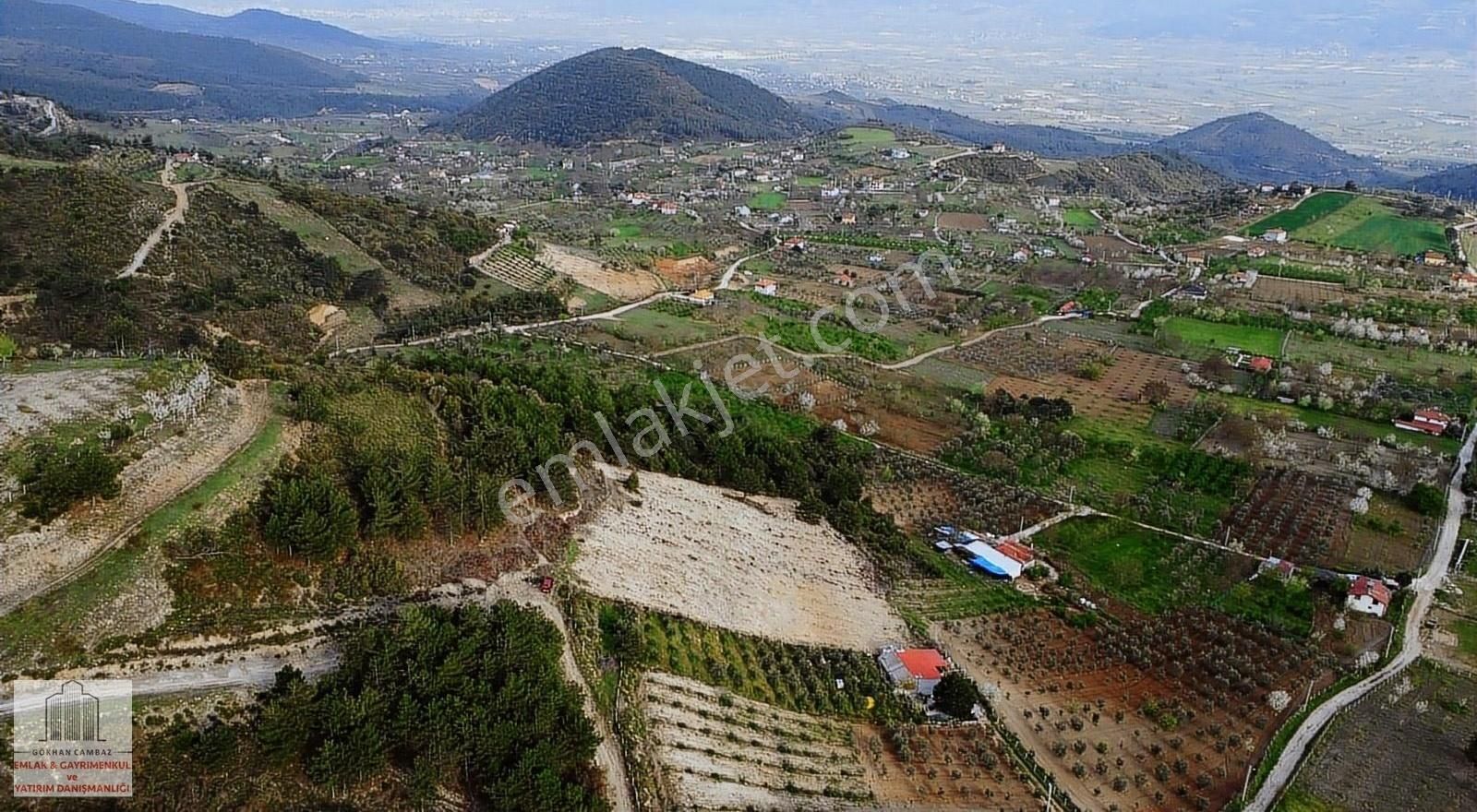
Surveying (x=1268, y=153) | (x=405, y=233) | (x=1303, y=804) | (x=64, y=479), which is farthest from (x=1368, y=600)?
(x=1268, y=153)

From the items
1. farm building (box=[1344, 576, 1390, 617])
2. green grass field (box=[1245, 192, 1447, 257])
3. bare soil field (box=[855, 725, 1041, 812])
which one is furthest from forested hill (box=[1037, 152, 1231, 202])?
bare soil field (box=[855, 725, 1041, 812])

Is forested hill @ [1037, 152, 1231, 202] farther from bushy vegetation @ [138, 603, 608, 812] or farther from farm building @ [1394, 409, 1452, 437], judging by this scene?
bushy vegetation @ [138, 603, 608, 812]

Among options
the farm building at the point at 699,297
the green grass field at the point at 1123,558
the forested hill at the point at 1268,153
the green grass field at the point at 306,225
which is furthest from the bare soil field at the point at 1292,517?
the forested hill at the point at 1268,153

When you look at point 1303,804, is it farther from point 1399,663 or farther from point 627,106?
point 627,106

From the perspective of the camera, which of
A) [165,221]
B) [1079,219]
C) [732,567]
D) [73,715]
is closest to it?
[73,715]

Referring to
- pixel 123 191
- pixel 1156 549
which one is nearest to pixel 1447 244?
pixel 1156 549

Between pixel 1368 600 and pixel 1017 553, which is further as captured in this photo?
pixel 1017 553

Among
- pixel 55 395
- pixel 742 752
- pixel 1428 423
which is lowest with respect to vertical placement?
pixel 742 752
